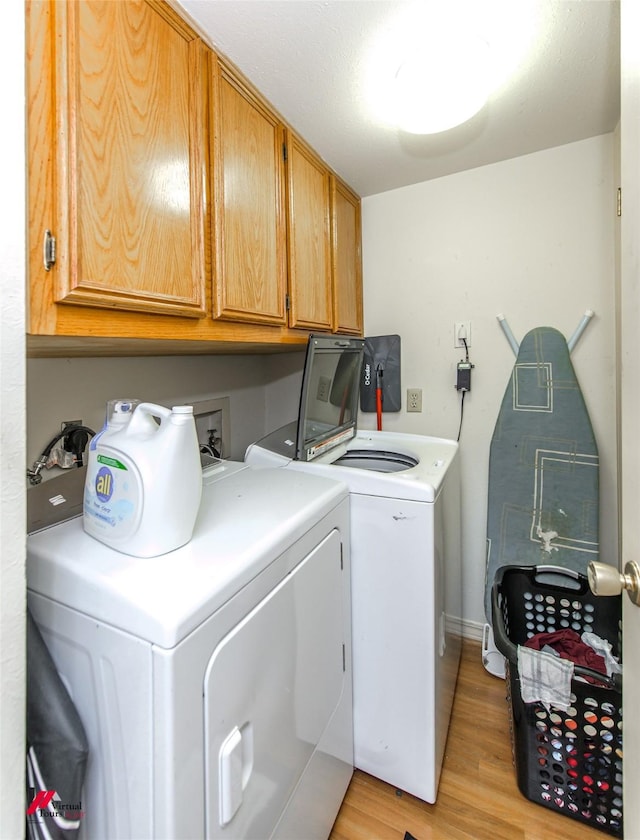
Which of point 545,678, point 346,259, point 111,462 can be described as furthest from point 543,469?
point 111,462

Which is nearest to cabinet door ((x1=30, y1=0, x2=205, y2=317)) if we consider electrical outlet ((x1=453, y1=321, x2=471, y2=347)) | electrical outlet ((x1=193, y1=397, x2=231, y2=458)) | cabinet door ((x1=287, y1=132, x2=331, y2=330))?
cabinet door ((x1=287, y1=132, x2=331, y2=330))

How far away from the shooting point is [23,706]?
679mm

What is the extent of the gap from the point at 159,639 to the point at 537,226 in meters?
2.17

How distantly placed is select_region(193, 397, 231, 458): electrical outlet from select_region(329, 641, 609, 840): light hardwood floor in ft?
4.71

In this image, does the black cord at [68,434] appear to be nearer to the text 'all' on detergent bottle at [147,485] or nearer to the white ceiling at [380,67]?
the text 'all' on detergent bottle at [147,485]

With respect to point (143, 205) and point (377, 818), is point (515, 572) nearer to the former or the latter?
point (377, 818)

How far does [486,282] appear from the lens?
200cm

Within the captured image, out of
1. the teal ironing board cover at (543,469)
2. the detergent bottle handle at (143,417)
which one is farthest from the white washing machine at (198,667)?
the teal ironing board cover at (543,469)

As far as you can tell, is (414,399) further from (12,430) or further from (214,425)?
(12,430)

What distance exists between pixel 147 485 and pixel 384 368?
1644 millimetres

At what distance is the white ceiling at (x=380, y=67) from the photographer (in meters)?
1.11

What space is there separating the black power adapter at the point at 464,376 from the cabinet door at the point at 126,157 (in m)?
1.39

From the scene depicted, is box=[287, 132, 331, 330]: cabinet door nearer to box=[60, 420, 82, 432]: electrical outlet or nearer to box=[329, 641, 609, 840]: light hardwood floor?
box=[60, 420, 82, 432]: electrical outlet

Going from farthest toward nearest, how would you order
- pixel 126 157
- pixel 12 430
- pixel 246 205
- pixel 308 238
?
pixel 308 238, pixel 246 205, pixel 126 157, pixel 12 430
